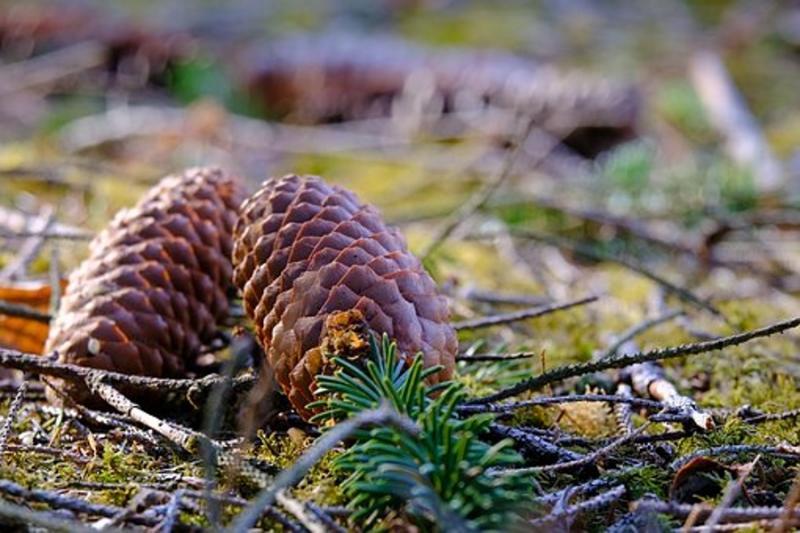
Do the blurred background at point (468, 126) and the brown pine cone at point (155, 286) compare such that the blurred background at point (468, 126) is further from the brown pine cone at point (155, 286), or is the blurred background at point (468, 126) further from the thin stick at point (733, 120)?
the brown pine cone at point (155, 286)

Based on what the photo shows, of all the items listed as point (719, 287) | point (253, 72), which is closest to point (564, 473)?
point (719, 287)

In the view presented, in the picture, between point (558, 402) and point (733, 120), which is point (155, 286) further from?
point (733, 120)

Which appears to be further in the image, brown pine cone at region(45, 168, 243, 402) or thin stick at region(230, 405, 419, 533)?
brown pine cone at region(45, 168, 243, 402)

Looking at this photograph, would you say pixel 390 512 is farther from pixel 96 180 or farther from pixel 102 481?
pixel 96 180

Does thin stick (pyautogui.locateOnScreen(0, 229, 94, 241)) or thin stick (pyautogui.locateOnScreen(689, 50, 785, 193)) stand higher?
thin stick (pyautogui.locateOnScreen(0, 229, 94, 241))

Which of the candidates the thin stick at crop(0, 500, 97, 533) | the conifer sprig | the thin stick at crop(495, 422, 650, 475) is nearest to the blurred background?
the thin stick at crop(495, 422, 650, 475)

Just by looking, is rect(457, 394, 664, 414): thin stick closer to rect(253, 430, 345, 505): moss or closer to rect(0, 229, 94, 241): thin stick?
rect(253, 430, 345, 505): moss
